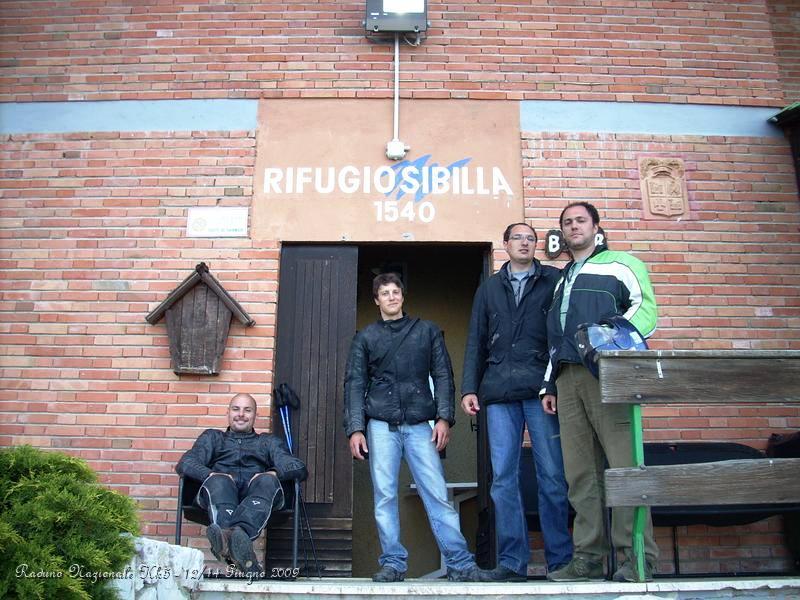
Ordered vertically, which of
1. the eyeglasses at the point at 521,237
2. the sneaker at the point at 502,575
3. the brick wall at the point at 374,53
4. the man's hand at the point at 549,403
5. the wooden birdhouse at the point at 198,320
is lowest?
the sneaker at the point at 502,575

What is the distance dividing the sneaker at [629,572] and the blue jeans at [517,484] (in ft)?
1.94

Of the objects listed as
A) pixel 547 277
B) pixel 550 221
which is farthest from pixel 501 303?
pixel 550 221

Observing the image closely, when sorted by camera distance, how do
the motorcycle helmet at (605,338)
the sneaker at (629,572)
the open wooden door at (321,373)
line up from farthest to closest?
the open wooden door at (321,373)
the motorcycle helmet at (605,338)
the sneaker at (629,572)

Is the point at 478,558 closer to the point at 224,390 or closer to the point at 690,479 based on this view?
the point at 224,390

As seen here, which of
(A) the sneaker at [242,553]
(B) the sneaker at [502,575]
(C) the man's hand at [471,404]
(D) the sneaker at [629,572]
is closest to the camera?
(D) the sneaker at [629,572]

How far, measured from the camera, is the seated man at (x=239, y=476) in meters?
4.08

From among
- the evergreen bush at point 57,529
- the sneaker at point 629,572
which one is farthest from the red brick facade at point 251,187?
the evergreen bush at point 57,529

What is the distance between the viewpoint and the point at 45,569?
2912 millimetres

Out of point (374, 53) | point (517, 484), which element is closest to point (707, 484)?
point (517, 484)

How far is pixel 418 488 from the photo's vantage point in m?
4.37

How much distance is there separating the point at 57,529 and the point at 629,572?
7.41 ft

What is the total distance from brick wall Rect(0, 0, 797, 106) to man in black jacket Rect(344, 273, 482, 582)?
6.73 ft

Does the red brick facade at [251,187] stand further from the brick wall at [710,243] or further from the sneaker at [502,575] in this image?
the sneaker at [502,575]

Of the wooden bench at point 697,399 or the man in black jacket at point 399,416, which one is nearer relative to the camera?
the wooden bench at point 697,399
